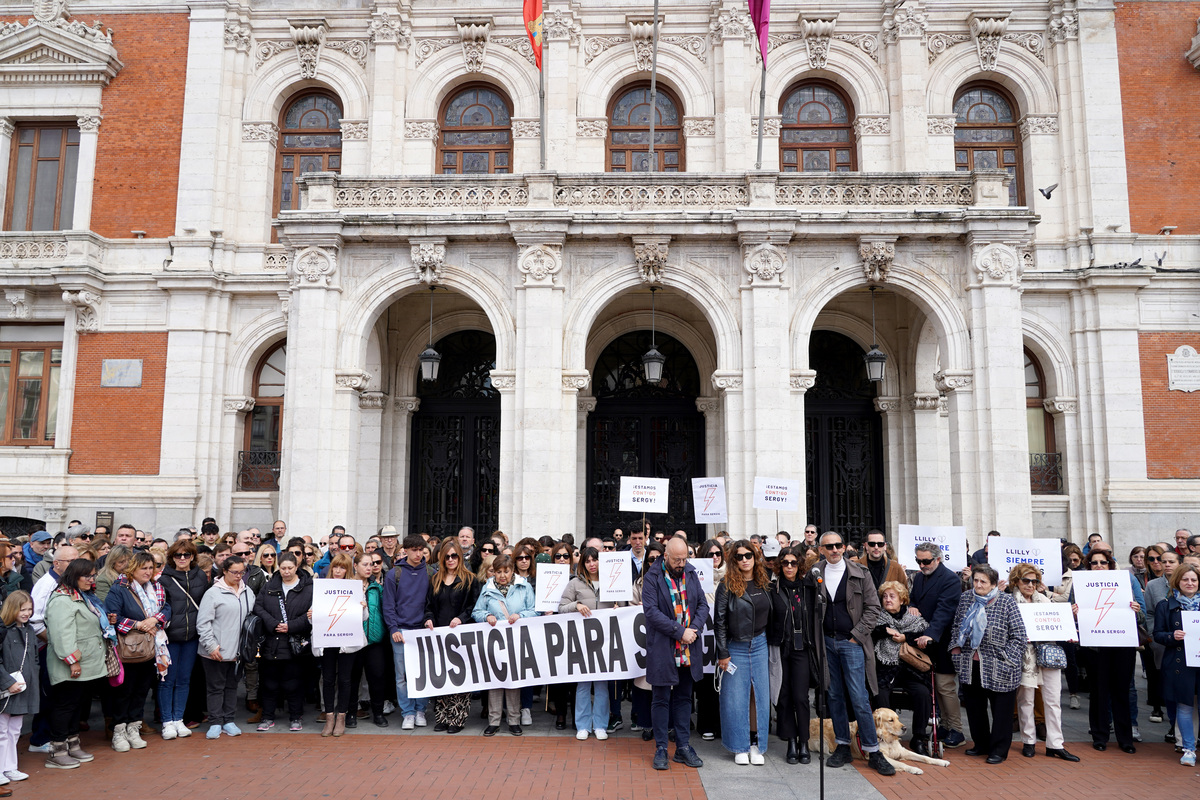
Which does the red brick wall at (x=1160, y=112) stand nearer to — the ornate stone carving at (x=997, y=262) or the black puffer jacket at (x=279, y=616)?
the ornate stone carving at (x=997, y=262)

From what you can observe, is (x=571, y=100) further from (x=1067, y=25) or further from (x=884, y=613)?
(x=884, y=613)

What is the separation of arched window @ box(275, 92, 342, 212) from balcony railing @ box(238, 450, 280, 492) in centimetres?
655

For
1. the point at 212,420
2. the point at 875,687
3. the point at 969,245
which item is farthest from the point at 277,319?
the point at 875,687

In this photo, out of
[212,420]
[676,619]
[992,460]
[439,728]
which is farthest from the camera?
[212,420]

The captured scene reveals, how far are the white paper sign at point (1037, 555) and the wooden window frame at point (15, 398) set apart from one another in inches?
851

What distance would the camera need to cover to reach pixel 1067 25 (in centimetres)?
2088

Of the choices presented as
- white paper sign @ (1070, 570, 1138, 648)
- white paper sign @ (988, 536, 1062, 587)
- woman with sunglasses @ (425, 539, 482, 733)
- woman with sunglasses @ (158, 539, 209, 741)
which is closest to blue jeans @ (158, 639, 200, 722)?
woman with sunglasses @ (158, 539, 209, 741)

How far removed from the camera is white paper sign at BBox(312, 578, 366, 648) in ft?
29.7

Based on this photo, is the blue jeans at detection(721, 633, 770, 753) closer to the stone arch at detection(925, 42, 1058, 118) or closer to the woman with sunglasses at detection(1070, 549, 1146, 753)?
the woman with sunglasses at detection(1070, 549, 1146, 753)

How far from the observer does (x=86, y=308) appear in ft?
68.0

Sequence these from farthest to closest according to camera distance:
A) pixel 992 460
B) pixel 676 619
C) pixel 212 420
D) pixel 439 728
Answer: pixel 212 420 < pixel 992 460 < pixel 439 728 < pixel 676 619

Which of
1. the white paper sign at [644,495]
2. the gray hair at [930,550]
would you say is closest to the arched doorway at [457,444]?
the white paper sign at [644,495]

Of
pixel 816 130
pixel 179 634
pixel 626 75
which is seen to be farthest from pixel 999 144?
pixel 179 634

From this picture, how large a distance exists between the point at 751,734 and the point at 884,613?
1898mm
